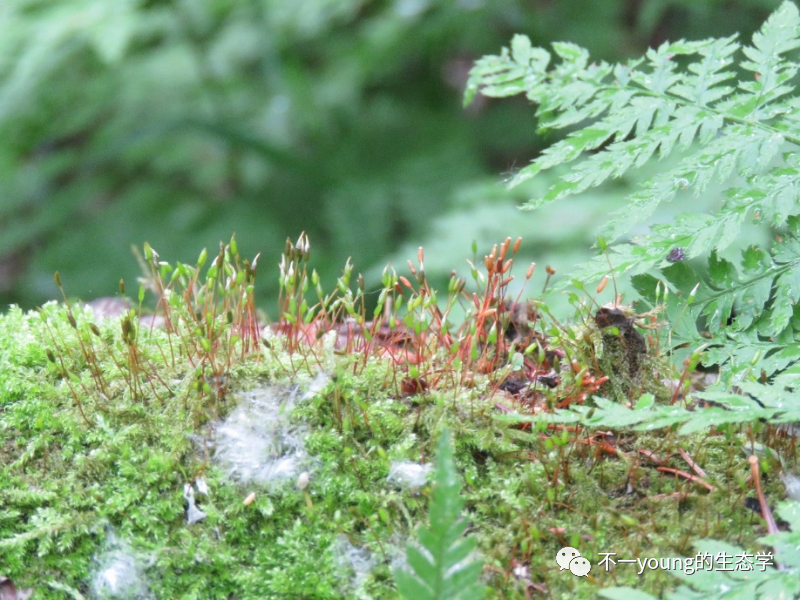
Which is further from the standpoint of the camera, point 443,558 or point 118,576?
point 118,576

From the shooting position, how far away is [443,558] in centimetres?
115

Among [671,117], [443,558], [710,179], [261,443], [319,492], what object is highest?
[671,117]

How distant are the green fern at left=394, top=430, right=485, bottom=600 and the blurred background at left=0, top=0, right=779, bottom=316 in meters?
3.09

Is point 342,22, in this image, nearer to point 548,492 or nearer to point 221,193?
point 221,193

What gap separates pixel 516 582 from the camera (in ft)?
4.64

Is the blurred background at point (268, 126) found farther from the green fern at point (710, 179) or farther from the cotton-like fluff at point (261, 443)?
the cotton-like fluff at point (261, 443)

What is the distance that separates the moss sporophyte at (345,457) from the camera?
1.46 m

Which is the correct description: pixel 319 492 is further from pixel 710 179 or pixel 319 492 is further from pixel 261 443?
pixel 710 179

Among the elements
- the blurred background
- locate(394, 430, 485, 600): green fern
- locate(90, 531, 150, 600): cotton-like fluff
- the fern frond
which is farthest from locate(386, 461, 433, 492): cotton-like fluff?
the blurred background

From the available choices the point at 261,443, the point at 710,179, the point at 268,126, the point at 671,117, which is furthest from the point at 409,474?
the point at 268,126

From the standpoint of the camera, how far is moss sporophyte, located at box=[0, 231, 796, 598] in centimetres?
146

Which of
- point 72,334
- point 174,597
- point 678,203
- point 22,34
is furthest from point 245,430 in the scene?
point 22,34

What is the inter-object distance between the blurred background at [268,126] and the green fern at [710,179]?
204 cm

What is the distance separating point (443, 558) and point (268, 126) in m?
5.15
